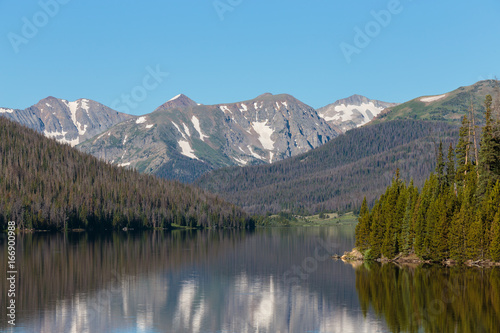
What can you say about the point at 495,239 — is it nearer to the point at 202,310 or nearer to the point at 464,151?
the point at 464,151

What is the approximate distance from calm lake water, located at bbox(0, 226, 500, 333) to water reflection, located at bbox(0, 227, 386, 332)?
0.54 feet

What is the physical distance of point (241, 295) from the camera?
3937 inches

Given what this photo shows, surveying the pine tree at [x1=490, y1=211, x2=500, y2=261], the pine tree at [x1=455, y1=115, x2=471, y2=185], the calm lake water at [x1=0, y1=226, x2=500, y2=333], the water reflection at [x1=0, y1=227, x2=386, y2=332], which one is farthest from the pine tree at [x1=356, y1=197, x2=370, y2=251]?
the pine tree at [x1=490, y1=211, x2=500, y2=261]

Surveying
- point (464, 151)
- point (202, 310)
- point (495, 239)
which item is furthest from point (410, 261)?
point (202, 310)

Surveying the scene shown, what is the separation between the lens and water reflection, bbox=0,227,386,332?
3059 inches

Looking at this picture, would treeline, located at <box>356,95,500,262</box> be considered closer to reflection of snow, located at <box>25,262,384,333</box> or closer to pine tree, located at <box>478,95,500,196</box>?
pine tree, located at <box>478,95,500,196</box>

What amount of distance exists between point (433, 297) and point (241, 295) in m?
30.2

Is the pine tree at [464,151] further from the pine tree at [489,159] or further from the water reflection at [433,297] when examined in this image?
the water reflection at [433,297]

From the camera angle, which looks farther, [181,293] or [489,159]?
[489,159]

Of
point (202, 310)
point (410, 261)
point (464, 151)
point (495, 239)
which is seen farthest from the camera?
point (464, 151)

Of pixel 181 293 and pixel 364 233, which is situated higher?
pixel 364 233

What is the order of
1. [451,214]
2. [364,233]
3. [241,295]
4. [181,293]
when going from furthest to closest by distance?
[364,233]
[451,214]
[181,293]
[241,295]

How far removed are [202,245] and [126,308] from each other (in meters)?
107

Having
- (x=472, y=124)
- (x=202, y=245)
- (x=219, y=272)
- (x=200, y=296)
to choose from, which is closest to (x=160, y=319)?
(x=200, y=296)
